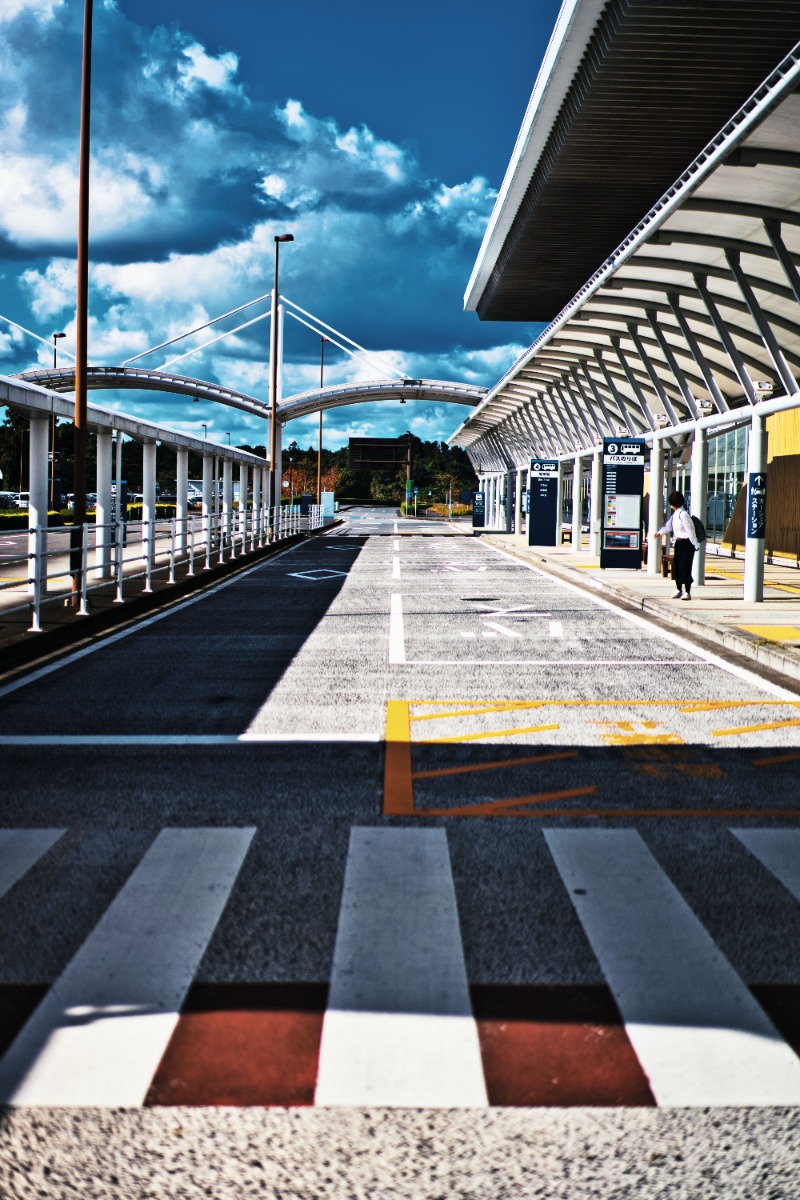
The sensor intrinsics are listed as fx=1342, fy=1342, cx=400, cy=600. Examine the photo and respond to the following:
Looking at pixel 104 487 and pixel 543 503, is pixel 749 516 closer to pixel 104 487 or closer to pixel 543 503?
pixel 104 487

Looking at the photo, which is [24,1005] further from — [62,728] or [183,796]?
[62,728]

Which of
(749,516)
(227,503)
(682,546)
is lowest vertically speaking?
(682,546)

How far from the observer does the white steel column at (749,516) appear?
21188 millimetres

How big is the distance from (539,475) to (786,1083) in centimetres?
4286

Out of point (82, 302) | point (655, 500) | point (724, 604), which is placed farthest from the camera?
point (655, 500)

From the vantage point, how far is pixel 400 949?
4969 mm

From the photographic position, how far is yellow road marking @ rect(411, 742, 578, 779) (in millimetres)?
8203

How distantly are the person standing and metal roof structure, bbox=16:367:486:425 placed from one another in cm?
Result: 5932

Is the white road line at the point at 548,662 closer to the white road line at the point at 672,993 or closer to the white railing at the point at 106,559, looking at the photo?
the white railing at the point at 106,559

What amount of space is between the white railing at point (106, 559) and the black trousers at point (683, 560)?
836 cm

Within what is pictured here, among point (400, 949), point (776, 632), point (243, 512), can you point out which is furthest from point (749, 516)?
point (243, 512)

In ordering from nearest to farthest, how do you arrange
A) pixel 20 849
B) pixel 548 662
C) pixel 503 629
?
pixel 20 849 → pixel 548 662 → pixel 503 629

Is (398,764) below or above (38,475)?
below

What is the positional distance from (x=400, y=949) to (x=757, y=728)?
5687 mm
